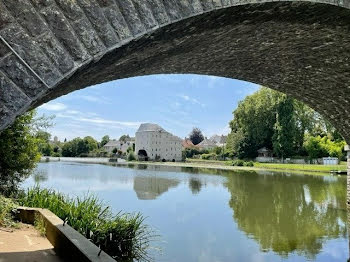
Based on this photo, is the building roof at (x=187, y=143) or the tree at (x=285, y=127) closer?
the tree at (x=285, y=127)

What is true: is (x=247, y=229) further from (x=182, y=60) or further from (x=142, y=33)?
(x=142, y=33)

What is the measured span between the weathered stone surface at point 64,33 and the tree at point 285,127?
47071 mm

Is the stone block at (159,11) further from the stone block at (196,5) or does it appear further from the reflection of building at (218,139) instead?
the reflection of building at (218,139)

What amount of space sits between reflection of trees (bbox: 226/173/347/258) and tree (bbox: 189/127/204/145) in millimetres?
82503

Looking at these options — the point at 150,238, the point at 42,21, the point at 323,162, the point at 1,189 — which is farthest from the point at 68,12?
the point at 323,162

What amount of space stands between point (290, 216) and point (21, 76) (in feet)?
40.7

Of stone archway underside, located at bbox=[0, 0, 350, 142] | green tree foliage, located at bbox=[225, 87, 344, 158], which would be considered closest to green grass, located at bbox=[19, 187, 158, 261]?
stone archway underside, located at bbox=[0, 0, 350, 142]

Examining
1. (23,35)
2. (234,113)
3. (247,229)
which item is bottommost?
(247,229)

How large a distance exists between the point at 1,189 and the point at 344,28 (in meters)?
9.70

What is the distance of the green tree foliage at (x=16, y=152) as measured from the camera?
10.8m

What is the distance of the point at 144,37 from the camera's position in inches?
115

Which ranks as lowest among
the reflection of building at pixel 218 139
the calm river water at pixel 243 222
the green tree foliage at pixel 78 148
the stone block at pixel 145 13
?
the calm river water at pixel 243 222

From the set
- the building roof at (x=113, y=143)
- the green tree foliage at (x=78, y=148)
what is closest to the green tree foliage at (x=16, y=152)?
the green tree foliage at (x=78, y=148)

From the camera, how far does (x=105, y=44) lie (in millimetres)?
2607
